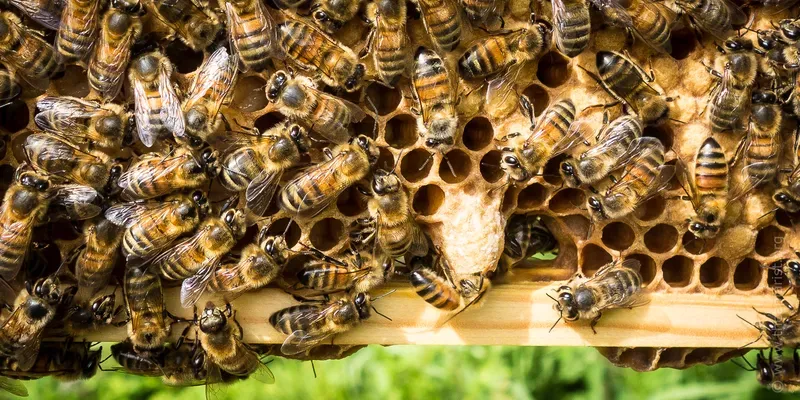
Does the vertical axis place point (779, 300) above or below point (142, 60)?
below

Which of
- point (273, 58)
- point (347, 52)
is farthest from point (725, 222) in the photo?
point (273, 58)

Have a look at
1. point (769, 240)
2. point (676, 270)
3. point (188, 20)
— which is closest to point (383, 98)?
point (188, 20)

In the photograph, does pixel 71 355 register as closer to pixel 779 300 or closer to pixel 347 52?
pixel 347 52

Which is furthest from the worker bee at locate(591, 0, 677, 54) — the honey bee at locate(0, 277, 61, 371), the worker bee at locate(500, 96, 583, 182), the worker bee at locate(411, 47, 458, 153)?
the honey bee at locate(0, 277, 61, 371)

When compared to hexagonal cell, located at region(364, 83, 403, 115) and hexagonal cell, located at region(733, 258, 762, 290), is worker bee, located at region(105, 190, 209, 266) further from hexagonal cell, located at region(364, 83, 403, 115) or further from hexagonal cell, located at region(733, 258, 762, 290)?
hexagonal cell, located at region(733, 258, 762, 290)

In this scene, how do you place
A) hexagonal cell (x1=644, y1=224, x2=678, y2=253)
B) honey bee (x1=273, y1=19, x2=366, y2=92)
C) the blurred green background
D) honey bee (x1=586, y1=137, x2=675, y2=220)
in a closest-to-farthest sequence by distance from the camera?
honey bee (x1=273, y1=19, x2=366, y2=92) → honey bee (x1=586, y1=137, x2=675, y2=220) → hexagonal cell (x1=644, y1=224, x2=678, y2=253) → the blurred green background

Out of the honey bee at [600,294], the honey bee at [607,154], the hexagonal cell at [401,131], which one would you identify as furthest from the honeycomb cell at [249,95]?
the honey bee at [600,294]

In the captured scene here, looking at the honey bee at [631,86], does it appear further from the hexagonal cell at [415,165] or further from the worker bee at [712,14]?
the hexagonal cell at [415,165]
